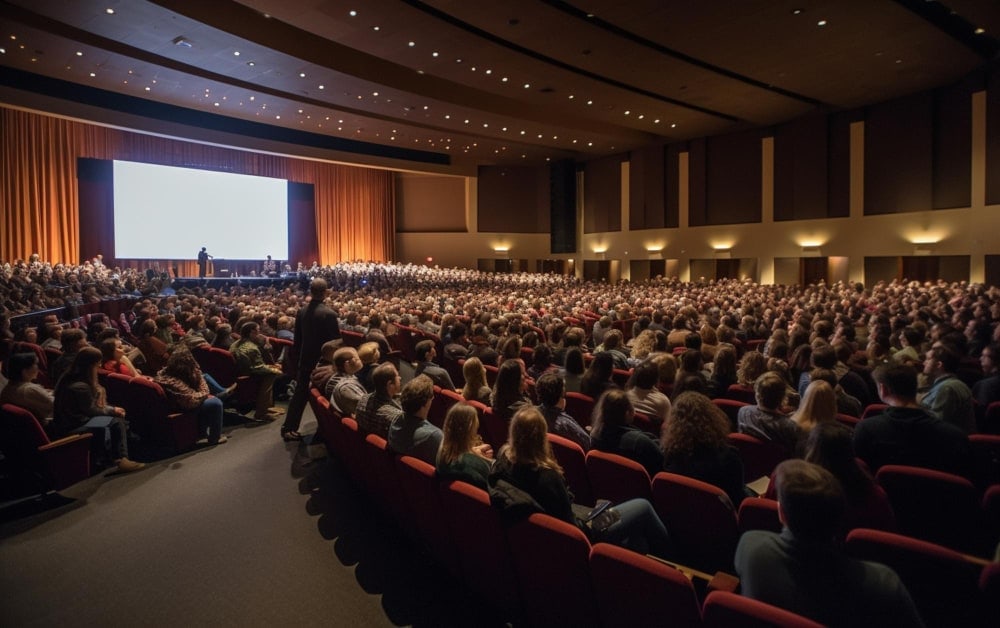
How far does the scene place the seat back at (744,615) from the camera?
144 cm

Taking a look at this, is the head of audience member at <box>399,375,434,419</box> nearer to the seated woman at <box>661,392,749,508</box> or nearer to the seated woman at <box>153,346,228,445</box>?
the seated woman at <box>661,392,749,508</box>

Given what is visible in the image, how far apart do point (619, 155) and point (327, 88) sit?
45.3ft

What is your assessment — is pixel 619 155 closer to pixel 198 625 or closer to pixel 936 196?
pixel 936 196

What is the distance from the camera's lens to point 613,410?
3.14 m

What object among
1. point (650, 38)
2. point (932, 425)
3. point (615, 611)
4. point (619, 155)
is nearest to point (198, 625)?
point (615, 611)

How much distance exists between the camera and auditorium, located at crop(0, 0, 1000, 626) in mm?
2523

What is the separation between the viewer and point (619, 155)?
81.6ft

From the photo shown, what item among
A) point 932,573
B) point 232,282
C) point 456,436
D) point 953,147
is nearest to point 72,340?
→ point 456,436

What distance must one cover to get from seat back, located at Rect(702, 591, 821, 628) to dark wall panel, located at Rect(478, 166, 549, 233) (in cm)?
2654

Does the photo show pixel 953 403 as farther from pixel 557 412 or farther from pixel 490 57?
pixel 490 57

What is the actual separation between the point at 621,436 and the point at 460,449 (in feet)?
3.04

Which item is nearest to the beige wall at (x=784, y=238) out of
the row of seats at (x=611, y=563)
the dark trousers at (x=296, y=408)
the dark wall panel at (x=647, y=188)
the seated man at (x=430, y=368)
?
the dark wall panel at (x=647, y=188)

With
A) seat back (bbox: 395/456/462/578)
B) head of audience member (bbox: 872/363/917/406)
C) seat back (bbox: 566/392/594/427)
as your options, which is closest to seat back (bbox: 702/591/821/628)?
seat back (bbox: 395/456/462/578)

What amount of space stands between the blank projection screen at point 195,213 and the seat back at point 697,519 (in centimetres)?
2130
